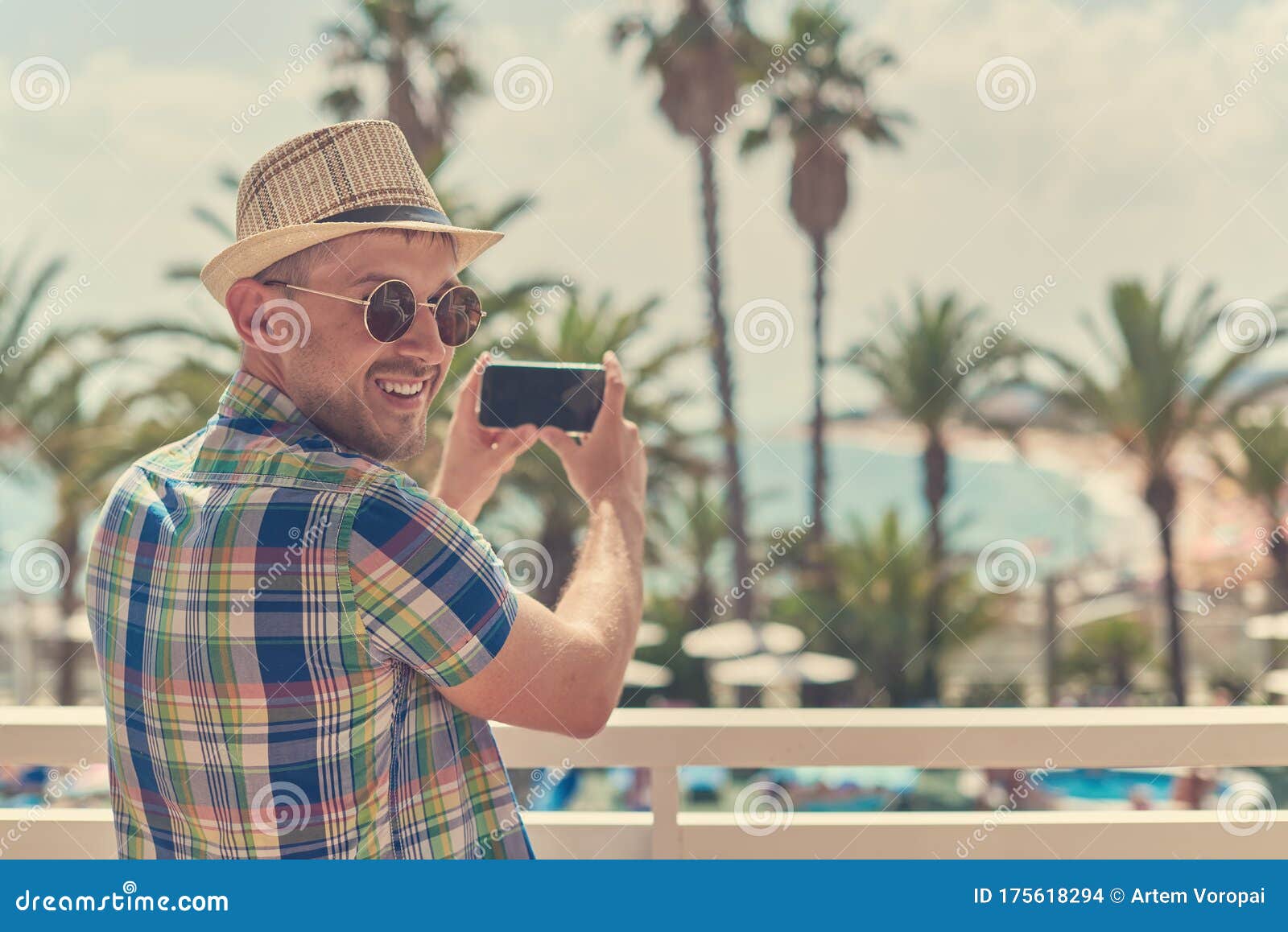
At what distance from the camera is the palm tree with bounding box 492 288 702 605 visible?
15.3 m

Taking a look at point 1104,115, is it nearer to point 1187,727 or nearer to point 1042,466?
point 1042,466

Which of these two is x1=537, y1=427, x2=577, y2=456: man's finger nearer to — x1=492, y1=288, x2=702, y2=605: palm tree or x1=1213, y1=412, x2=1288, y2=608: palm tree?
x1=492, y1=288, x2=702, y2=605: palm tree

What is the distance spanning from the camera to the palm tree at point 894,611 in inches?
749

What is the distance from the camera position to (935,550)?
66.3 feet

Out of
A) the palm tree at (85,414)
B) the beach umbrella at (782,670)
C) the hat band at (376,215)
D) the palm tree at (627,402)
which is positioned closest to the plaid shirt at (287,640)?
the hat band at (376,215)

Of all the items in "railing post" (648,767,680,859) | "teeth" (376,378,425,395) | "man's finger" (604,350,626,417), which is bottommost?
"railing post" (648,767,680,859)

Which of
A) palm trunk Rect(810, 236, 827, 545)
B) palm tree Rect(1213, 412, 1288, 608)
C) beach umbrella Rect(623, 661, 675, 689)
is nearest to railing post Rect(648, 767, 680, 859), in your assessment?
beach umbrella Rect(623, 661, 675, 689)

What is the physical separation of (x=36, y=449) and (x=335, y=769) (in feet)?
55.8

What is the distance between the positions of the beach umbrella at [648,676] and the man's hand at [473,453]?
15398mm

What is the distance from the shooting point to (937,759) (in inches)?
84.7

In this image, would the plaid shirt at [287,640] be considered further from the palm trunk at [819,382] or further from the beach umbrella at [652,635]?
the palm trunk at [819,382]

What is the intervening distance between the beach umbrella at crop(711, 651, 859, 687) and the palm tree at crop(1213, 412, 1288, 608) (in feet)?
22.9

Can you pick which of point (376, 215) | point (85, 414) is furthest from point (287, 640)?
point (85, 414)

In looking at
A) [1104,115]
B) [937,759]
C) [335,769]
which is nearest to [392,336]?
[335,769]
